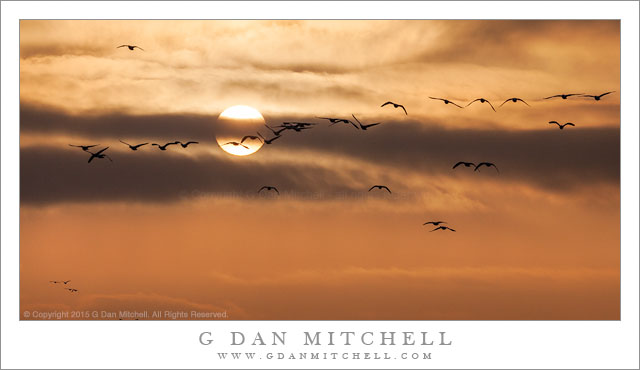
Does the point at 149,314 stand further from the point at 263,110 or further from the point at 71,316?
the point at 263,110

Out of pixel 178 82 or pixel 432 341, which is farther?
pixel 178 82

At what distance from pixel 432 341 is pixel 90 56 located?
29.5 feet

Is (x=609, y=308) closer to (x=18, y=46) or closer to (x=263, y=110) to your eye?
(x=263, y=110)

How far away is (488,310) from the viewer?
54.8 feet

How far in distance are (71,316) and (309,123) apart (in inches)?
245

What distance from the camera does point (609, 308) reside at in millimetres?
16656

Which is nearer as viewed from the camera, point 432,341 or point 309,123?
point 432,341

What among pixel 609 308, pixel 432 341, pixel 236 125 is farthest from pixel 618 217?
pixel 236 125

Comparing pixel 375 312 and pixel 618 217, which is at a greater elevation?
pixel 618 217

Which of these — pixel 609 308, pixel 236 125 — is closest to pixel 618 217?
pixel 609 308

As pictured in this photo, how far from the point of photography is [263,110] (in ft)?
55.7

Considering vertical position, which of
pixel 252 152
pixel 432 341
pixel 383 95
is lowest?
pixel 432 341

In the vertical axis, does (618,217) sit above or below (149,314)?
above

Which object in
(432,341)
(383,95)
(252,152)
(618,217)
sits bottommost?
(432,341)
